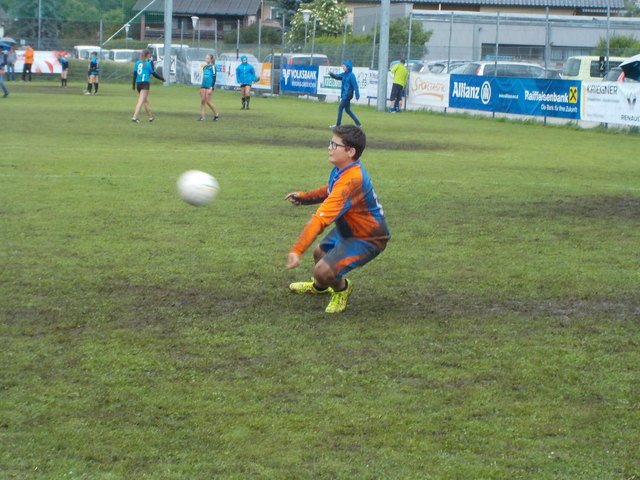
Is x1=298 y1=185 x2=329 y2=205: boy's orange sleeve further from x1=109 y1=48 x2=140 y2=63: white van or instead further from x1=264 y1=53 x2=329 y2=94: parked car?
x1=109 y1=48 x2=140 y2=63: white van

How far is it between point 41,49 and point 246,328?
55513mm

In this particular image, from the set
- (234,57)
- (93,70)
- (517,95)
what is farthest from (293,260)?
Result: (234,57)

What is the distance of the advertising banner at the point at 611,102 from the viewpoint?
25656 mm

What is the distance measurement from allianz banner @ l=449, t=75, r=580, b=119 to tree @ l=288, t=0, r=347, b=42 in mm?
39526

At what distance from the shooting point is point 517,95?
99.7 ft

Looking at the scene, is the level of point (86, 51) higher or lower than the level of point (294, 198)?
higher

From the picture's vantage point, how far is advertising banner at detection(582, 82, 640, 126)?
2566 centimetres

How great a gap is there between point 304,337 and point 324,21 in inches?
2642

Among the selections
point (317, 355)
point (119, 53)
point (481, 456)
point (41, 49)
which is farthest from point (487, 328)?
point (119, 53)

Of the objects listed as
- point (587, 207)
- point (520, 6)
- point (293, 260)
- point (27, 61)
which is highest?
point (520, 6)

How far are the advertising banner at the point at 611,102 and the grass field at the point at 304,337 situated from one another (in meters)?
11.8

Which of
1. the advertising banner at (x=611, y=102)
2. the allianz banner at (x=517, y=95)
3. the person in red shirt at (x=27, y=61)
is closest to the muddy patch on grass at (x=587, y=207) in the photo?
the advertising banner at (x=611, y=102)

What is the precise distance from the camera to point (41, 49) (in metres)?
58.6

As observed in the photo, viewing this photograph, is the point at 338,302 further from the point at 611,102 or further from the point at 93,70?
the point at 93,70
